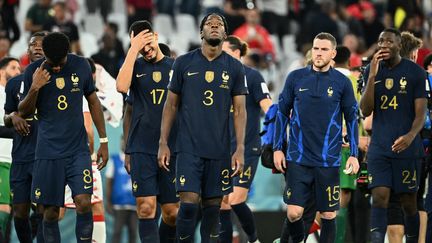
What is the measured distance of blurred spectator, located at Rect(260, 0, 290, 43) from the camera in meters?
24.3

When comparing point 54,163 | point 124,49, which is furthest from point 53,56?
point 124,49

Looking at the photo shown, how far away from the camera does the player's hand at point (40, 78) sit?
12203mm

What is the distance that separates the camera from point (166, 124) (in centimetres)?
1229

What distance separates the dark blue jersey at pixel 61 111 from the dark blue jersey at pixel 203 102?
1.01m

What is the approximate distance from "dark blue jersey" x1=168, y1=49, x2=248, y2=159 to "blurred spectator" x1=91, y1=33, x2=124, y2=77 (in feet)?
25.2

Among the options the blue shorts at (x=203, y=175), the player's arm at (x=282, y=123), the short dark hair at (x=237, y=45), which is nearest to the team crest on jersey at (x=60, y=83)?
the blue shorts at (x=203, y=175)

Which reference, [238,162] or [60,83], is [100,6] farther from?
[238,162]

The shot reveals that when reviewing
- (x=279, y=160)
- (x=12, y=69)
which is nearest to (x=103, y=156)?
(x=279, y=160)

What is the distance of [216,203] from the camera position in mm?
12320

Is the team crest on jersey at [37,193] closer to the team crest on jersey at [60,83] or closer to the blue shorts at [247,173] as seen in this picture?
the team crest on jersey at [60,83]

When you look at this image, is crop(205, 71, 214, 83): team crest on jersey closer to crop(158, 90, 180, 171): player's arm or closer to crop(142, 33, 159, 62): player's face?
crop(158, 90, 180, 171): player's arm

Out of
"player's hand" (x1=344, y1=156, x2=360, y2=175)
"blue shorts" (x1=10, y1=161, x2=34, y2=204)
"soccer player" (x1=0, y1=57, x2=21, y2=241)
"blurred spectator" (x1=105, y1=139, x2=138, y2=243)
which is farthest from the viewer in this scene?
"blurred spectator" (x1=105, y1=139, x2=138, y2=243)

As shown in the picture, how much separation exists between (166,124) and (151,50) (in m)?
1.10

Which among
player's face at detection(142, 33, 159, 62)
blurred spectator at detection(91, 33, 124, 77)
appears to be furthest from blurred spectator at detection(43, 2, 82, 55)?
player's face at detection(142, 33, 159, 62)
